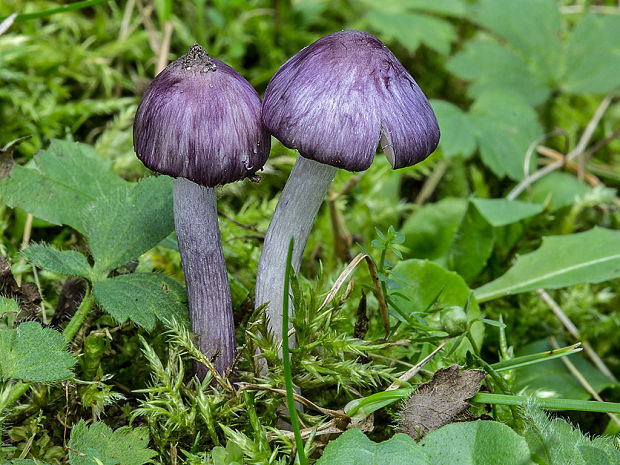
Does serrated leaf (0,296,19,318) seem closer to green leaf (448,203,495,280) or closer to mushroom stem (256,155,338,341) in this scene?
mushroom stem (256,155,338,341)

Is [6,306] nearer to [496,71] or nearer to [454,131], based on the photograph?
[454,131]

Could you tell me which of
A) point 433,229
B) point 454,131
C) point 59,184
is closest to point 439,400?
point 433,229

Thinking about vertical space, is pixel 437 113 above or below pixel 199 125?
below

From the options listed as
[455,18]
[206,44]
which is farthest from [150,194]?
[455,18]

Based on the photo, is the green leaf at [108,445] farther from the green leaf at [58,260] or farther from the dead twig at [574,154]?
the dead twig at [574,154]

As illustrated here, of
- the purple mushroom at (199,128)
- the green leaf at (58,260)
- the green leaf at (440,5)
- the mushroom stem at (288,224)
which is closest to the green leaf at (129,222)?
the green leaf at (58,260)

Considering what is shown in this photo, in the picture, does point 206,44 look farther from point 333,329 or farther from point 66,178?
point 333,329
